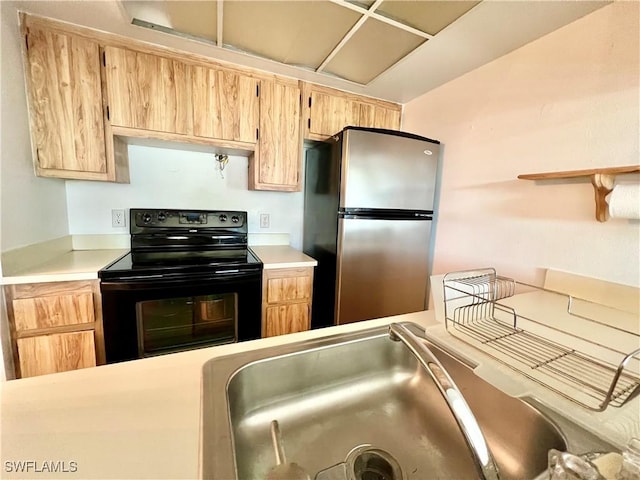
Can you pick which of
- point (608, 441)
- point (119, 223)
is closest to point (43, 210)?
point (119, 223)

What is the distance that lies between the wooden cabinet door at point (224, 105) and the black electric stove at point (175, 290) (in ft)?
1.99

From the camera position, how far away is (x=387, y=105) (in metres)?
2.22

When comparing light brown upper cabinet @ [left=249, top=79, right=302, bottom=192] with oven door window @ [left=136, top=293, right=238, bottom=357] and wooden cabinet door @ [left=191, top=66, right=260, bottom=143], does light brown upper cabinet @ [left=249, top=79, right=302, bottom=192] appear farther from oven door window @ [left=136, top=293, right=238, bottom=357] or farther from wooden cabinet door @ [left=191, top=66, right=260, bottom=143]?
oven door window @ [left=136, top=293, right=238, bottom=357]

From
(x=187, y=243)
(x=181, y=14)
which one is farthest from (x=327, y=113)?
(x=187, y=243)

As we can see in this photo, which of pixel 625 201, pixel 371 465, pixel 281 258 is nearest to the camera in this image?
pixel 371 465

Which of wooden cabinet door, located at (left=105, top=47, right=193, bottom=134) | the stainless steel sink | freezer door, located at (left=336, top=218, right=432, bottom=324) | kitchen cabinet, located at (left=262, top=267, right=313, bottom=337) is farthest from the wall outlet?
the stainless steel sink

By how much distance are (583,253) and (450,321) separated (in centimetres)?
91

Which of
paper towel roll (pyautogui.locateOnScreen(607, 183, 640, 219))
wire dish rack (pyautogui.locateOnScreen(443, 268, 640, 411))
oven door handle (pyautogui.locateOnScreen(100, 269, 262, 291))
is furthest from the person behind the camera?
oven door handle (pyautogui.locateOnScreen(100, 269, 262, 291))

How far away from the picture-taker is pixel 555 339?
0.71m

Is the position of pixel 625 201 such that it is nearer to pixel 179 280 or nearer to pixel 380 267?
pixel 380 267

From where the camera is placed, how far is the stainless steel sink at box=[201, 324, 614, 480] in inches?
21.3

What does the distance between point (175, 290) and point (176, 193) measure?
894 mm

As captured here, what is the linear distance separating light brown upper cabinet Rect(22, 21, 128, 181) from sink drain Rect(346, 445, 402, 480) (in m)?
1.86

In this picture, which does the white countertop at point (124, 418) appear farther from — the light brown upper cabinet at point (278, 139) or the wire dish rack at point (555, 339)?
the light brown upper cabinet at point (278, 139)
